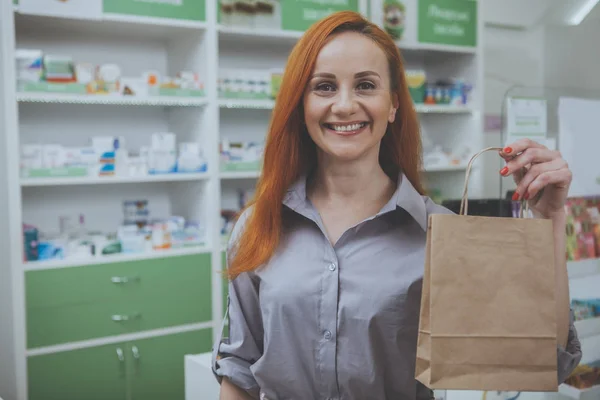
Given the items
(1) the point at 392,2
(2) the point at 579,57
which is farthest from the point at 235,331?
(1) the point at 392,2

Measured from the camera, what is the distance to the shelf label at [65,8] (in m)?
2.96

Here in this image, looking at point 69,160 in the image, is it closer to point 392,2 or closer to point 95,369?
point 95,369

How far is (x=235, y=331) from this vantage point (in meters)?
1.46

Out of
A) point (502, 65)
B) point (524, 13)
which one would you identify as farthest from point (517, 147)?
point (502, 65)

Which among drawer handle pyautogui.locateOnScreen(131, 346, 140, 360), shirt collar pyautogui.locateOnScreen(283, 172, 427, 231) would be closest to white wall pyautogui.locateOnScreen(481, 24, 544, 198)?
drawer handle pyautogui.locateOnScreen(131, 346, 140, 360)

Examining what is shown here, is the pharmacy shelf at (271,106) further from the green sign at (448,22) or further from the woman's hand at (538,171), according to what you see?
the woman's hand at (538,171)

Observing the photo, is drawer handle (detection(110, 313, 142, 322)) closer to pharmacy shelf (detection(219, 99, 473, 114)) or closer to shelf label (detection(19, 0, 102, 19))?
pharmacy shelf (detection(219, 99, 473, 114))

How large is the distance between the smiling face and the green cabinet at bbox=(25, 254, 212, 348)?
7.11ft

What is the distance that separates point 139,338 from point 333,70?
2.41 m

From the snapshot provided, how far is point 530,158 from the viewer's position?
1165 mm

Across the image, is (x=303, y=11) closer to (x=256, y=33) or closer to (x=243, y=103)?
(x=256, y=33)

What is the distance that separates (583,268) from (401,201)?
0.98m

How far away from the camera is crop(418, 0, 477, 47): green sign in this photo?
421 centimetres

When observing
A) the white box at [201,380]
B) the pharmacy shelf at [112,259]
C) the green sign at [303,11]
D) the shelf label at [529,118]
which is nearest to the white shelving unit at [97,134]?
the pharmacy shelf at [112,259]
